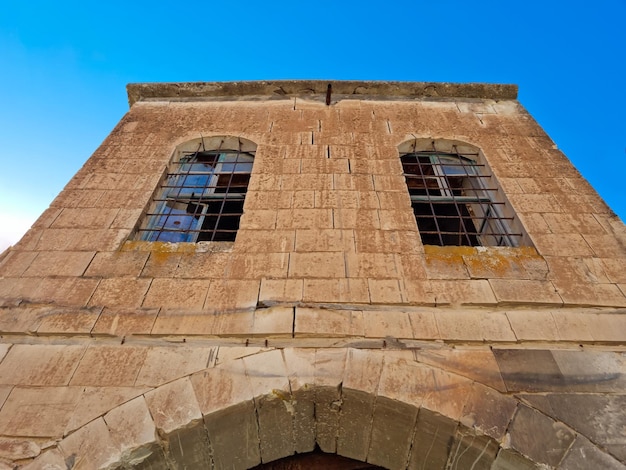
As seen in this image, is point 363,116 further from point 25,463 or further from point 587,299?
point 25,463

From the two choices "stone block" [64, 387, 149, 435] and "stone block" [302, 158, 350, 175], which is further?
"stone block" [302, 158, 350, 175]

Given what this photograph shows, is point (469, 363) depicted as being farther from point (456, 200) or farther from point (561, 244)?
point (456, 200)

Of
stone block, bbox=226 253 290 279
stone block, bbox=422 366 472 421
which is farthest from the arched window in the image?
stone block, bbox=422 366 472 421

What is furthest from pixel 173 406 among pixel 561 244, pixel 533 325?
pixel 561 244

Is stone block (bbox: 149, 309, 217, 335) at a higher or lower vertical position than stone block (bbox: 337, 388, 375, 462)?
higher

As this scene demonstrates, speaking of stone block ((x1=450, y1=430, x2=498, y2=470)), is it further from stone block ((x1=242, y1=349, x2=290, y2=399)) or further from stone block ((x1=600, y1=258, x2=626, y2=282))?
stone block ((x1=600, y1=258, x2=626, y2=282))

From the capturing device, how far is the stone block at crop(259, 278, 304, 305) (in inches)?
121

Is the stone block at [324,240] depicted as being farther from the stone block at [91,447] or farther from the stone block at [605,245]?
the stone block at [605,245]

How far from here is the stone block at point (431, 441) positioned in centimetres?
243

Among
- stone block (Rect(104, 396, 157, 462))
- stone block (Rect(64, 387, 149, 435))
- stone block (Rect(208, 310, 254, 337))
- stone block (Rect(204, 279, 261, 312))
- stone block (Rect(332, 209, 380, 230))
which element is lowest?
stone block (Rect(104, 396, 157, 462))

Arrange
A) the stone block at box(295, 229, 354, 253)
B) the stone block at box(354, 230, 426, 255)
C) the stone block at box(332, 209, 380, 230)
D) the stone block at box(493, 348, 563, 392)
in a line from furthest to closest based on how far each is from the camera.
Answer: the stone block at box(332, 209, 380, 230) → the stone block at box(295, 229, 354, 253) → the stone block at box(354, 230, 426, 255) → the stone block at box(493, 348, 563, 392)

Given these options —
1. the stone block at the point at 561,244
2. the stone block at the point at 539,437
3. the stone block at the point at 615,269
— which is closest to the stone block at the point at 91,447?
the stone block at the point at 539,437

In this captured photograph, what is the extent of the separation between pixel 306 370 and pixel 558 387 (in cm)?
164

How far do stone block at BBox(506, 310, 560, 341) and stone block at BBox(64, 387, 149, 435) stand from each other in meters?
2.60
